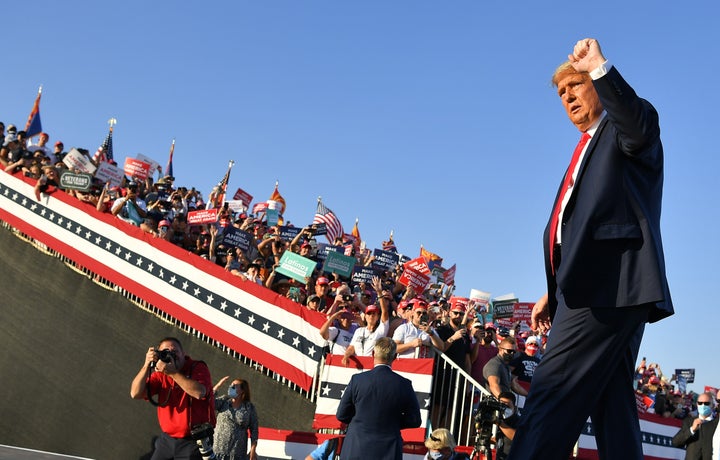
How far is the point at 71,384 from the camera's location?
1333 centimetres

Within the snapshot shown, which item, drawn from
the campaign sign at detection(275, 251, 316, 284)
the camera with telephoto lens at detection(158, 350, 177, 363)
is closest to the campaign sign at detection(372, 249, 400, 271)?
the campaign sign at detection(275, 251, 316, 284)

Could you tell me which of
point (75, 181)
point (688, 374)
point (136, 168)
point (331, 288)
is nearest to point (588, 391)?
point (331, 288)

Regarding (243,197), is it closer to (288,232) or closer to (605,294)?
(288,232)

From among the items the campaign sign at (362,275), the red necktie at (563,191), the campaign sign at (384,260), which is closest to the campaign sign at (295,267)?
the campaign sign at (362,275)

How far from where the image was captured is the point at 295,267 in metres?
13.2

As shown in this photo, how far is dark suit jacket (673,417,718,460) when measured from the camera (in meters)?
9.44

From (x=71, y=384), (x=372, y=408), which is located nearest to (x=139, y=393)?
(x=372, y=408)

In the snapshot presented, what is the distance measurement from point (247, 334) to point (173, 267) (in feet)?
6.18

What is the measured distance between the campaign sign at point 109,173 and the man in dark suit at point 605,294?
14724mm

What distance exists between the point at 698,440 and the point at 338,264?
23.6 ft

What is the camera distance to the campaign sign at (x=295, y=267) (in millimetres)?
13070

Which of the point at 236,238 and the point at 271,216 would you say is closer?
the point at 236,238

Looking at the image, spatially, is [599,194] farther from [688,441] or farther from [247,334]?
[247,334]

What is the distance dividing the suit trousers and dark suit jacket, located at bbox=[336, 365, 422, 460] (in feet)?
12.1
